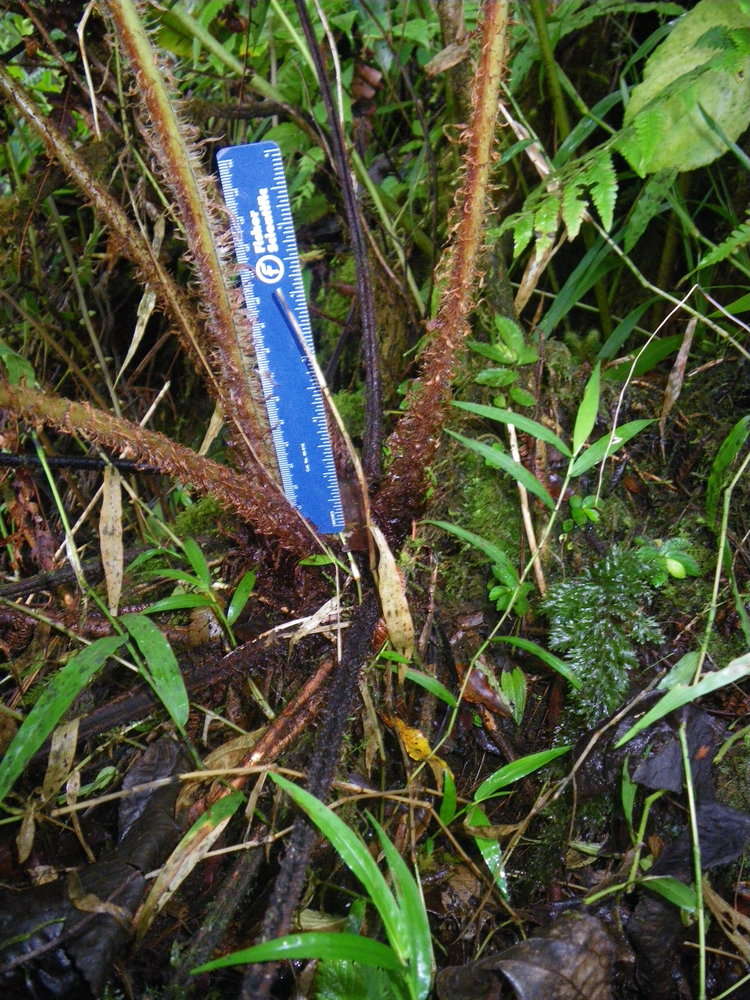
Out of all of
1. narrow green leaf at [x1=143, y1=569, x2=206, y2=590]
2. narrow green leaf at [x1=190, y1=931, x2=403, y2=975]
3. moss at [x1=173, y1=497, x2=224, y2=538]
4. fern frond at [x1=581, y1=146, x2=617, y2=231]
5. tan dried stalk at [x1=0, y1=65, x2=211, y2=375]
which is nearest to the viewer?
narrow green leaf at [x1=190, y1=931, x2=403, y2=975]

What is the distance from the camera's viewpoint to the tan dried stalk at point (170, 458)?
1.14 meters

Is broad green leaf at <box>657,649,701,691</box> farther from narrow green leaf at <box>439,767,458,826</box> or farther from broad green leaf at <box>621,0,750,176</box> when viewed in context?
broad green leaf at <box>621,0,750,176</box>

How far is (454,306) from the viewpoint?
4.24 ft

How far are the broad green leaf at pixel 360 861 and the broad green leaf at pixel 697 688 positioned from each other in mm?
461

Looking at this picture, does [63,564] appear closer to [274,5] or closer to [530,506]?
[530,506]

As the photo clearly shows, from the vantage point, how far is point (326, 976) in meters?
1.01

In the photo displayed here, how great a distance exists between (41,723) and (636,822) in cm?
106

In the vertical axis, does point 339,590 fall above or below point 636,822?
above

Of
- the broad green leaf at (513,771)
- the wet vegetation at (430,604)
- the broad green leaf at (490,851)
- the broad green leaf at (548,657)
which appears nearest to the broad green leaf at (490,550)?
the wet vegetation at (430,604)

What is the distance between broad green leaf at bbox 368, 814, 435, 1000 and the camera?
913 mm

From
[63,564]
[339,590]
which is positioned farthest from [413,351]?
[63,564]

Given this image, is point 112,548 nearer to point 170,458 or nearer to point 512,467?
point 170,458

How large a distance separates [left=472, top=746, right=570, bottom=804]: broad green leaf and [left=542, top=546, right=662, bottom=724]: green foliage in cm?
10

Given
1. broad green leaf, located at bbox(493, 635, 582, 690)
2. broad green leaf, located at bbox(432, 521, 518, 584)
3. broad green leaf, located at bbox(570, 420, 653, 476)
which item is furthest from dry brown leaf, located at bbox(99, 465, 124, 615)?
broad green leaf, located at bbox(570, 420, 653, 476)
